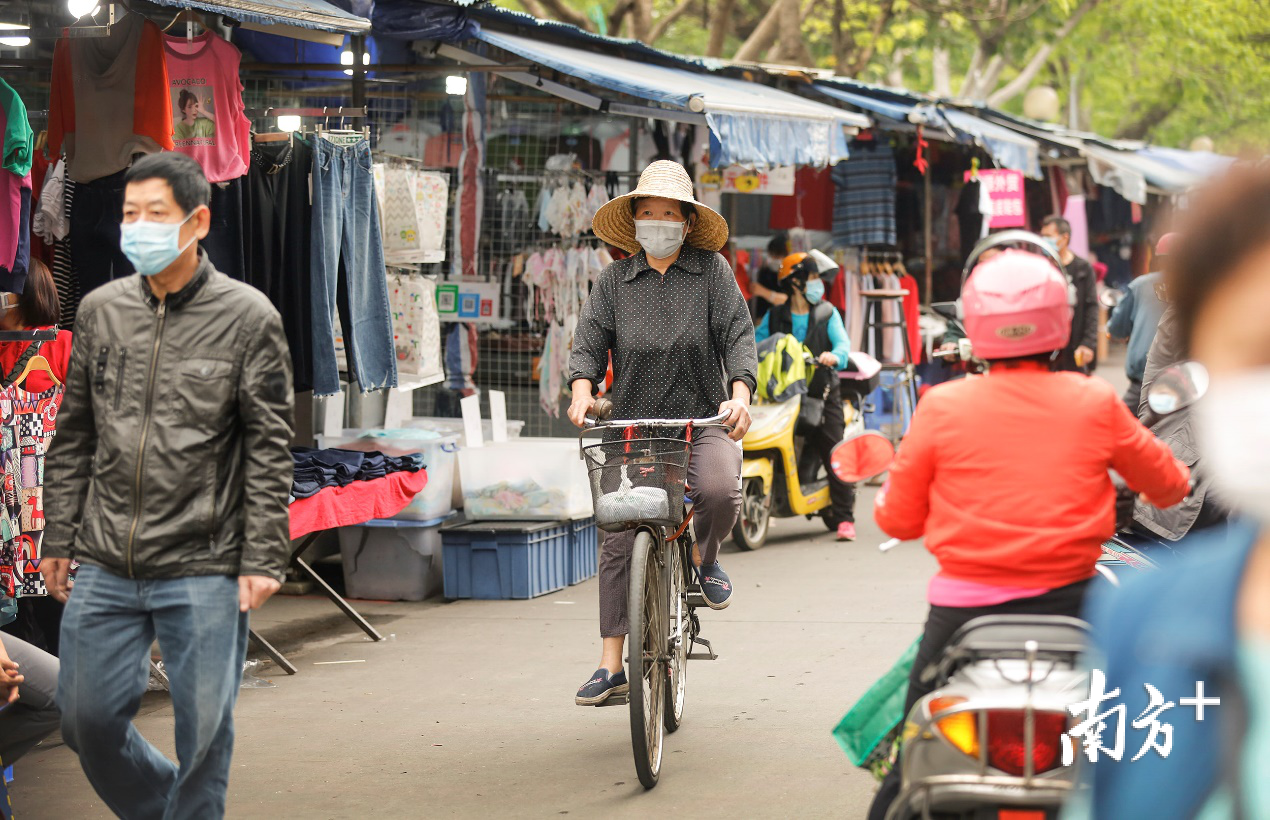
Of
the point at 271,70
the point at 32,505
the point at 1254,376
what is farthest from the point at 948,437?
the point at 271,70

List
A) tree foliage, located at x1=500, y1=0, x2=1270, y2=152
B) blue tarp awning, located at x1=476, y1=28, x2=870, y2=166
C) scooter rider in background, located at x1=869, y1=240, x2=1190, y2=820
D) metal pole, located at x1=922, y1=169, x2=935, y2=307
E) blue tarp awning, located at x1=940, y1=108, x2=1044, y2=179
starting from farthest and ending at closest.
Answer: tree foliage, located at x1=500, y1=0, x2=1270, y2=152
metal pole, located at x1=922, y1=169, x2=935, y2=307
blue tarp awning, located at x1=940, y1=108, x2=1044, y2=179
blue tarp awning, located at x1=476, y1=28, x2=870, y2=166
scooter rider in background, located at x1=869, y1=240, x2=1190, y2=820

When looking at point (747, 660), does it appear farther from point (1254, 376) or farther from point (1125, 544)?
point (1254, 376)

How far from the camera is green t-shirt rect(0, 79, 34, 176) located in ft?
20.1

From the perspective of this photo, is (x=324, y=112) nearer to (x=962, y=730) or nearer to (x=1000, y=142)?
(x=962, y=730)

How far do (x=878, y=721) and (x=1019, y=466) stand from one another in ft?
2.42

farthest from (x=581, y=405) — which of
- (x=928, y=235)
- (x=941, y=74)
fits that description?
(x=941, y=74)

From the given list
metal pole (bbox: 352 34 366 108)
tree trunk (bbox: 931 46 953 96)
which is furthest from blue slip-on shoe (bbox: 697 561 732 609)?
tree trunk (bbox: 931 46 953 96)

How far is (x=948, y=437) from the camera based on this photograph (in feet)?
11.4

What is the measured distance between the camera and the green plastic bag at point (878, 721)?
362cm

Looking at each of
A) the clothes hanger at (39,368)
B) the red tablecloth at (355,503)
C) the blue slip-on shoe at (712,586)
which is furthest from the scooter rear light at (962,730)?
the red tablecloth at (355,503)

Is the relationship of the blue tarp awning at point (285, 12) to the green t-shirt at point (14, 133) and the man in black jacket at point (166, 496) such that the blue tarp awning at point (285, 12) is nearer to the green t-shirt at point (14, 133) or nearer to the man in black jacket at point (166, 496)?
the green t-shirt at point (14, 133)

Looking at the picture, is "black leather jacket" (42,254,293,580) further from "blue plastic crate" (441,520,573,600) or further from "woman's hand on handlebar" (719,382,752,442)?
"blue plastic crate" (441,520,573,600)

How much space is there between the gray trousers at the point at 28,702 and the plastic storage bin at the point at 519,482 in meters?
4.87

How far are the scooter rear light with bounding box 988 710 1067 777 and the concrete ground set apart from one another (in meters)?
2.11
